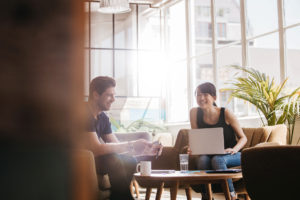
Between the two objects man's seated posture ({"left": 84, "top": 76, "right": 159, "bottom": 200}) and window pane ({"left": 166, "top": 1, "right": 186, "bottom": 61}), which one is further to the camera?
window pane ({"left": 166, "top": 1, "right": 186, "bottom": 61})

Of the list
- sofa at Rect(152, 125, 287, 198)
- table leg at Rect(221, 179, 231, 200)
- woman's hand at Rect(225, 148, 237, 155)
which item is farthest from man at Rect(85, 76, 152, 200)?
sofa at Rect(152, 125, 287, 198)

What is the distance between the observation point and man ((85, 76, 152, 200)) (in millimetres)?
2480

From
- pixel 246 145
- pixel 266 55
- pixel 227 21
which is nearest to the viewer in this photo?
pixel 246 145

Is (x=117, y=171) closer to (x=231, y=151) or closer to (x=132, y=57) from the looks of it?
(x=231, y=151)

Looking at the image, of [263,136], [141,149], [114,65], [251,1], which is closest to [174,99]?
[114,65]

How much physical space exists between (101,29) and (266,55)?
12.0 ft

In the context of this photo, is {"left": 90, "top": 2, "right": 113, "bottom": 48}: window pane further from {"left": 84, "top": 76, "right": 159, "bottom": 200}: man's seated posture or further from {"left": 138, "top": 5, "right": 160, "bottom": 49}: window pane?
{"left": 84, "top": 76, "right": 159, "bottom": 200}: man's seated posture

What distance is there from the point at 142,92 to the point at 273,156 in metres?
6.49

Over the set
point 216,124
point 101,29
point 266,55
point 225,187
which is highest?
point 101,29

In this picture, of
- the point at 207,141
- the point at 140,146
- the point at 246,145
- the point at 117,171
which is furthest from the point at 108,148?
the point at 246,145

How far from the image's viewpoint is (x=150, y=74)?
8516mm

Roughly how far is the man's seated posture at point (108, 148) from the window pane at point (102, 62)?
16.7ft

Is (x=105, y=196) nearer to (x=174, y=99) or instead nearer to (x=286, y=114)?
(x=286, y=114)

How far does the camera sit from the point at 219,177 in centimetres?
284
